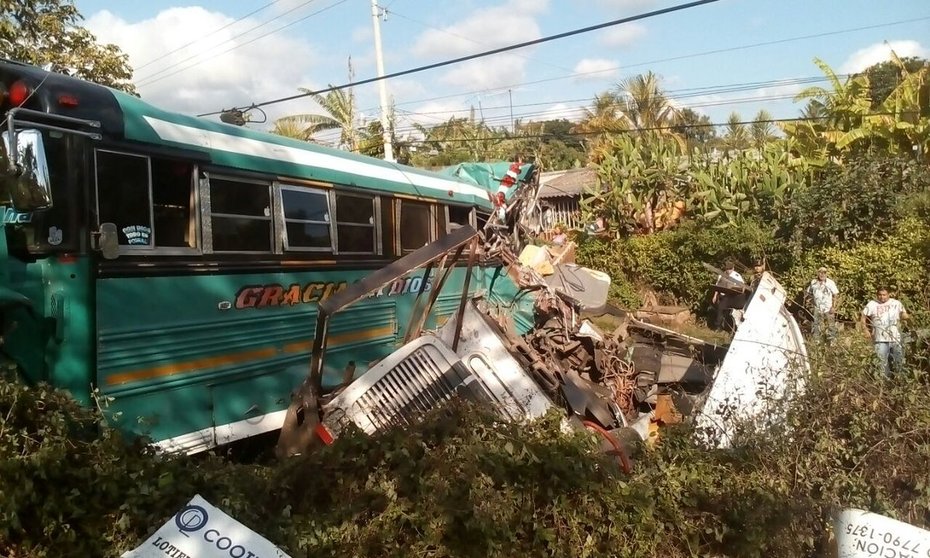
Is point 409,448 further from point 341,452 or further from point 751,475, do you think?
point 751,475


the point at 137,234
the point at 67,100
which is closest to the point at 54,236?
the point at 137,234

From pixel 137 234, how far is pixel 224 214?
0.81m

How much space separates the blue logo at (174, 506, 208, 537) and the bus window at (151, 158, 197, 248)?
251cm

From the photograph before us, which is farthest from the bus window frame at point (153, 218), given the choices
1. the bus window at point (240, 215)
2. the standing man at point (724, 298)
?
the standing man at point (724, 298)

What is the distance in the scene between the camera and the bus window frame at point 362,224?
6.87 m

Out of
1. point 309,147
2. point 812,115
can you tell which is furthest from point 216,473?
point 812,115

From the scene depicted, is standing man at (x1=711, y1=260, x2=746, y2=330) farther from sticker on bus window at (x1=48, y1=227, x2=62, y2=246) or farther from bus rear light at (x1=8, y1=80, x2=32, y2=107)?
bus rear light at (x1=8, y1=80, x2=32, y2=107)

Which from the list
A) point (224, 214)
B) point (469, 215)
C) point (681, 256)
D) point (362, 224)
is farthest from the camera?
point (681, 256)

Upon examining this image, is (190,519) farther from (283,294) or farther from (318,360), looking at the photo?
(283,294)

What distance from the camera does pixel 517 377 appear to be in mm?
5293

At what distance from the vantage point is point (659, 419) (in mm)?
6750

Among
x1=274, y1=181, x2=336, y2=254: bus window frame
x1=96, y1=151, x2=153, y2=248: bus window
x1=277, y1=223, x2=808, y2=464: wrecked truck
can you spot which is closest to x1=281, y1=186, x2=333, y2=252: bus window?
x1=274, y1=181, x2=336, y2=254: bus window frame

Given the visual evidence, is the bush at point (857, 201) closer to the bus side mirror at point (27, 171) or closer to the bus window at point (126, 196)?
the bus window at point (126, 196)

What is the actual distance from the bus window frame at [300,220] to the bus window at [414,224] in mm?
1188
